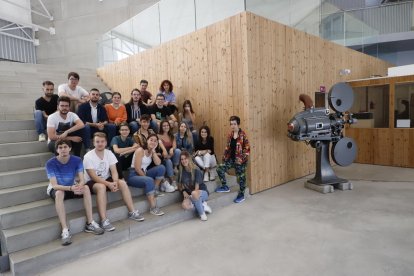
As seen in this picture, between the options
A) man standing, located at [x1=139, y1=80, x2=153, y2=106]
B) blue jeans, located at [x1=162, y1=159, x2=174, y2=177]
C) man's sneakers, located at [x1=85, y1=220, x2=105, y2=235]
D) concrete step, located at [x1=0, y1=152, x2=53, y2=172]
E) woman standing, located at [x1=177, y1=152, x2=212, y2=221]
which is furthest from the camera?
man standing, located at [x1=139, y1=80, x2=153, y2=106]

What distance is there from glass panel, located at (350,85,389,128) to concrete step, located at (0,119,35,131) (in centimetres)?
805

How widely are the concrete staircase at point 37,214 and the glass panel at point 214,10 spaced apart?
3.08 metres

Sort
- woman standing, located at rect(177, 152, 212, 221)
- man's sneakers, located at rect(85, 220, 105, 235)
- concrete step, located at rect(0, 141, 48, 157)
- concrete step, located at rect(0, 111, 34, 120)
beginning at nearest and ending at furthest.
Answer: man's sneakers, located at rect(85, 220, 105, 235)
woman standing, located at rect(177, 152, 212, 221)
concrete step, located at rect(0, 141, 48, 157)
concrete step, located at rect(0, 111, 34, 120)

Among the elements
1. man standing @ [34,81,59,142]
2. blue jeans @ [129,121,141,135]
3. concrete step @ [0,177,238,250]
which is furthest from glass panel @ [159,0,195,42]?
concrete step @ [0,177,238,250]

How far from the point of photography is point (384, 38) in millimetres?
11766

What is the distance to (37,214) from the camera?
3.25 metres

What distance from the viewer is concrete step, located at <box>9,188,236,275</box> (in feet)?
8.87

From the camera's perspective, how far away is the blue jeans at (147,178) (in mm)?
3863

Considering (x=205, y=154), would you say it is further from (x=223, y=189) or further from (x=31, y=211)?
(x=31, y=211)

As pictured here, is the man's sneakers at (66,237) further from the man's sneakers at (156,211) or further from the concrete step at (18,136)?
the concrete step at (18,136)

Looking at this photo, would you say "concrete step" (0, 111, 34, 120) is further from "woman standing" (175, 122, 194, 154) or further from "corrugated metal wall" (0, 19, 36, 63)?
"corrugated metal wall" (0, 19, 36, 63)

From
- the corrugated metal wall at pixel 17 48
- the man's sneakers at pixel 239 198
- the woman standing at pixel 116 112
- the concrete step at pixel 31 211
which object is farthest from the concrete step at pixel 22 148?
the corrugated metal wall at pixel 17 48

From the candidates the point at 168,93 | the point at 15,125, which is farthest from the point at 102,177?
the point at 168,93

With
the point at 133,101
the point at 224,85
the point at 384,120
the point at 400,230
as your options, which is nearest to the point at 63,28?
the point at 133,101
